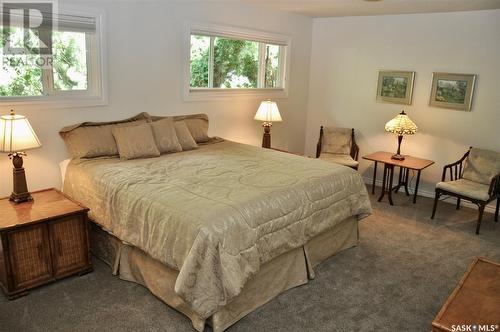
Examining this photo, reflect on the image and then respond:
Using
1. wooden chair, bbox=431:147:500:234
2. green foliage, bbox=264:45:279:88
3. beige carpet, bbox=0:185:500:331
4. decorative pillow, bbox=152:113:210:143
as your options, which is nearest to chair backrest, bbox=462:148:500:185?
wooden chair, bbox=431:147:500:234

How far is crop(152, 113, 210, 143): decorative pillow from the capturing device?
14.1 feet

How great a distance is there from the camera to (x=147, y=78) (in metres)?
4.02

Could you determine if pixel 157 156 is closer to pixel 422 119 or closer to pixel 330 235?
pixel 330 235

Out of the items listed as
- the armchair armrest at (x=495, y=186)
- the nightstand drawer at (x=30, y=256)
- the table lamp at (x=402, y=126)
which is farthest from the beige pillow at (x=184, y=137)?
the armchair armrest at (x=495, y=186)

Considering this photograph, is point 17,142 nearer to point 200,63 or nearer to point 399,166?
point 200,63

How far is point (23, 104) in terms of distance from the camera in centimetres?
320

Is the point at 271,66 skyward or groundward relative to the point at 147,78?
skyward

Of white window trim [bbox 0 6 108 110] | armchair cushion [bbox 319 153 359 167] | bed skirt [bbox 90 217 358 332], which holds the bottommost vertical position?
bed skirt [bbox 90 217 358 332]

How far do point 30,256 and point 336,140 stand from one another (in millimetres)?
4065

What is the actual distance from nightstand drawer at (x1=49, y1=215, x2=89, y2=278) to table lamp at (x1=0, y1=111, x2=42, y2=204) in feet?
1.40

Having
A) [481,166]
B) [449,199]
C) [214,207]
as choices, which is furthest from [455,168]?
[214,207]

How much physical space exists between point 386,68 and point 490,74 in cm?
124

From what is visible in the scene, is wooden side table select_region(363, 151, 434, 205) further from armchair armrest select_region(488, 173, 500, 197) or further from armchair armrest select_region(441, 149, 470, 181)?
armchair armrest select_region(488, 173, 500, 197)

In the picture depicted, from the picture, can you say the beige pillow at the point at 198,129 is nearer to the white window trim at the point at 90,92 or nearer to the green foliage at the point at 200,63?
the green foliage at the point at 200,63
